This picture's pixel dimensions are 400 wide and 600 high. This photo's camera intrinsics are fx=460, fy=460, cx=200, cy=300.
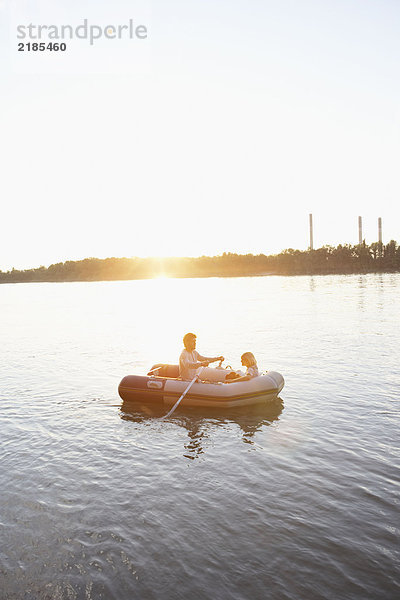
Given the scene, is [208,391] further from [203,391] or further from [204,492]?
[204,492]

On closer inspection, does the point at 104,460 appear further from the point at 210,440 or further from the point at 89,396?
the point at 89,396

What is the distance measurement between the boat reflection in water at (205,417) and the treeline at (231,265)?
79.1m

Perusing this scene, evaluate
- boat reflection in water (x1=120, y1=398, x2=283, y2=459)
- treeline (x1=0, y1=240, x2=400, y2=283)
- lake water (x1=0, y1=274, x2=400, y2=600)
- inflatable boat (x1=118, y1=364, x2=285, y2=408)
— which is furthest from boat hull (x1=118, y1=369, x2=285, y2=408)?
treeline (x1=0, y1=240, x2=400, y2=283)

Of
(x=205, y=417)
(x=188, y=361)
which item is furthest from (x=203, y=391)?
(x=188, y=361)

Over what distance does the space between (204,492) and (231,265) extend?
94.1 metres

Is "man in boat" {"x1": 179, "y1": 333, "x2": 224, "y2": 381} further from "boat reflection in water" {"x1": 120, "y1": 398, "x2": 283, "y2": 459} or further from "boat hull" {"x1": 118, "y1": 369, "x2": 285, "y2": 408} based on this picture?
"boat reflection in water" {"x1": 120, "y1": 398, "x2": 283, "y2": 459}

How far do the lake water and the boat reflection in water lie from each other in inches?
2.4

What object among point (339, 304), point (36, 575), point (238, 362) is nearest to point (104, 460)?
point (36, 575)

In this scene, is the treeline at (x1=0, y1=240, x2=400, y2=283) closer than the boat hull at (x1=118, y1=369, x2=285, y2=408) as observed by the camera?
No

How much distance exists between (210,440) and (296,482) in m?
2.41

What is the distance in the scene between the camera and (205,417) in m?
10.4

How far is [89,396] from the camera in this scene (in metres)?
12.6

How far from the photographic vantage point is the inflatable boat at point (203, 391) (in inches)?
418

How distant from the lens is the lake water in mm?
4914
